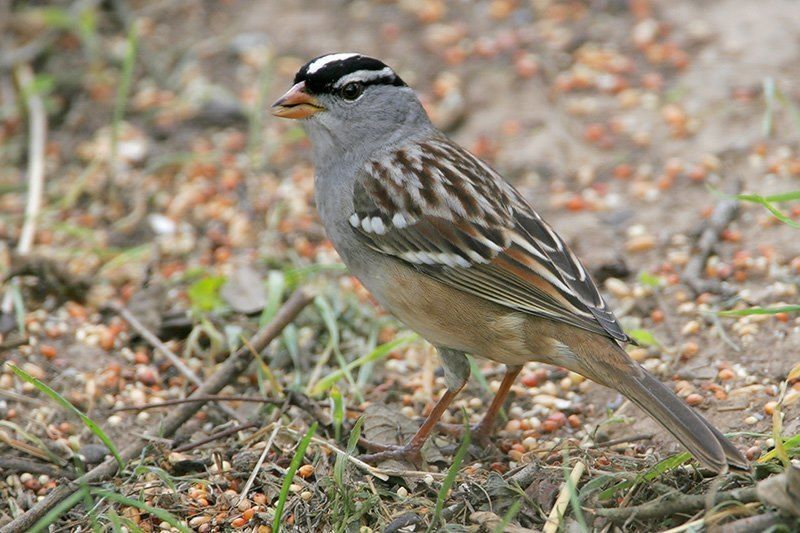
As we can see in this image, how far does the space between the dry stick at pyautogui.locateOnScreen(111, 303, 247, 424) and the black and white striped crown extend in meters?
1.17

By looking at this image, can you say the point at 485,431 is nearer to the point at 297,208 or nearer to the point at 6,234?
the point at 297,208

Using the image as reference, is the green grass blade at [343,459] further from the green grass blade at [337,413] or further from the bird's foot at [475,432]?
the bird's foot at [475,432]

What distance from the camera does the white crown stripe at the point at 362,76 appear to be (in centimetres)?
401

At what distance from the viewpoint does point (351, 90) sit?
405cm

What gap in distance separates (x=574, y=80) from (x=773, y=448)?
324 centimetres

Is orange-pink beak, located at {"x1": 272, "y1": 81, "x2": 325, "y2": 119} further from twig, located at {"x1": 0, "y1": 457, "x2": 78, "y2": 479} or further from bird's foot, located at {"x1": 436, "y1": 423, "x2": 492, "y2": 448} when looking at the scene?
twig, located at {"x1": 0, "y1": 457, "x2": 78, "y2": 479}

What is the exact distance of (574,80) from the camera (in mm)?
6004

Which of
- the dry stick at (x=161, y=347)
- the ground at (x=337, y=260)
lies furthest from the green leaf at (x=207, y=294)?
the dry stick at (x=161, y=347)

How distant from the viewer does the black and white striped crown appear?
13.0 ft

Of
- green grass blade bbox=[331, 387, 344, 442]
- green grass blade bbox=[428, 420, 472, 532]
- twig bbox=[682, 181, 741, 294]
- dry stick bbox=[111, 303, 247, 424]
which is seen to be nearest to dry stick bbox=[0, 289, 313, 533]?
dry stick bbox=[111, 303, 247, 424]

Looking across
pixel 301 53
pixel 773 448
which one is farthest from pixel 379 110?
pixel 301 53

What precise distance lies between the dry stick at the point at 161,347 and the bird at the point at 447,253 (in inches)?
23.1

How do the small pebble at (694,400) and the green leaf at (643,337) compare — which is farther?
the green leaf at (643,337)

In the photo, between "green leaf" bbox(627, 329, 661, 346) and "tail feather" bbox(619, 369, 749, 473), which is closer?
"tail feather" bbox(619, 369, 749, 473)
